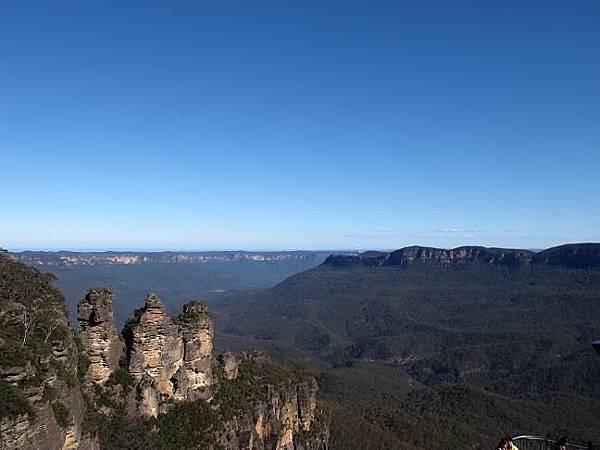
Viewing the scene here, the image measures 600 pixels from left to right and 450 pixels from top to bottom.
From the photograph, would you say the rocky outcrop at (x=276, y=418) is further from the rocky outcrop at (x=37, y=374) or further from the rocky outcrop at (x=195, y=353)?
the rocky outcrop at (x=37, y=374)

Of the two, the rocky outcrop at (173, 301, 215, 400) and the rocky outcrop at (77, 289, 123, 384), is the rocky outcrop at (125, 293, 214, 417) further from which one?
the rocky outcrop at (77, 289, 123, 384)

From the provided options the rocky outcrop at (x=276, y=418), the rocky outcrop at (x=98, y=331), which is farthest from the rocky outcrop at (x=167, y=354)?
the rocky outcrop at (x=276, y=418)

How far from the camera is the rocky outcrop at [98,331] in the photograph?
3734 cm

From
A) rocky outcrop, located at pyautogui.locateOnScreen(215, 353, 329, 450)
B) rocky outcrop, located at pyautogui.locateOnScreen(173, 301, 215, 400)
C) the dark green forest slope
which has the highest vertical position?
rocky outcrop, located at pyautogui.locateOnScreen(173, 301, 215, 400)

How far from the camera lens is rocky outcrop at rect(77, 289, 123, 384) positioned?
37.3 m

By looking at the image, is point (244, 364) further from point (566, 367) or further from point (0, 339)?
point (566, 367)

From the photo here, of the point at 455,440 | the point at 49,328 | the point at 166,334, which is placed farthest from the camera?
the point at 455,440

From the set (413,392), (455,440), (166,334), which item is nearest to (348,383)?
(413,392)

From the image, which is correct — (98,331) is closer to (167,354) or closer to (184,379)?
(167,354)

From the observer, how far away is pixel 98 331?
37906mm

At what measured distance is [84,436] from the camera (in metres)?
28.1

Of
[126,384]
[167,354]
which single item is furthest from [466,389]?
[126,384]

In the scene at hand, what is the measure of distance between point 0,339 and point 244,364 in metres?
37.6

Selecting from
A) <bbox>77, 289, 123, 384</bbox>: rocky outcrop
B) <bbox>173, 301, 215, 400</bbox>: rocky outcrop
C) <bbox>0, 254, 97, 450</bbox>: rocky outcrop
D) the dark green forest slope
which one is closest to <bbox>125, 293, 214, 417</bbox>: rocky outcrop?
<bbox>173, 301, 215, 400</bbox>: rocky outcrop
